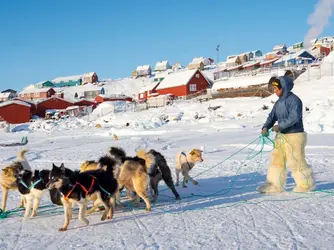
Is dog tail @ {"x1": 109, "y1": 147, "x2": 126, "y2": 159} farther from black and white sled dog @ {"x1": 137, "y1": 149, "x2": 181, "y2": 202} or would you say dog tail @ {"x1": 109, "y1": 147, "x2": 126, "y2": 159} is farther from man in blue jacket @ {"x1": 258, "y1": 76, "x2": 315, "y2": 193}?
man in blue jacket @ {"x1": 258, "y1": 76, "x2": 315, "y2": 193}

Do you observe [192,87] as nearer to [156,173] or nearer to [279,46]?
[156,173]

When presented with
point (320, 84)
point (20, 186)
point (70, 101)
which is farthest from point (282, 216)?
point (70, 101)

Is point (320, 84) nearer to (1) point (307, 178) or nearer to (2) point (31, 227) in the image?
(1) point (307, 178)

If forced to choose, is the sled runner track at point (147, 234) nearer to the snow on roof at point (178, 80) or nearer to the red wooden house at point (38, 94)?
the snow on roof at point (178, 80)

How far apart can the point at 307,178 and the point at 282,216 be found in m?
1.58

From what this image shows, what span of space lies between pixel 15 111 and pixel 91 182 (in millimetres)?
49960

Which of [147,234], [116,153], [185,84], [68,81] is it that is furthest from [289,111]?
[68,81]

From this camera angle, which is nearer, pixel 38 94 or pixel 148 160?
pixel 148 160

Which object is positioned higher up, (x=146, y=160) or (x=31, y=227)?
(x=146, y=160)

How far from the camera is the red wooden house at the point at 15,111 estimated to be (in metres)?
51.2

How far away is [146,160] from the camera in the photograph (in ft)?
21.5

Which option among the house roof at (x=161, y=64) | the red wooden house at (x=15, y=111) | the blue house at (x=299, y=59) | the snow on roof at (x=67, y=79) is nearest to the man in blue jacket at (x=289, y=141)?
the red wooden house at (x=15, y=111)

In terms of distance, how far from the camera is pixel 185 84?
51.5 m

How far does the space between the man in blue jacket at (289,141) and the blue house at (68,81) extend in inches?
4054
